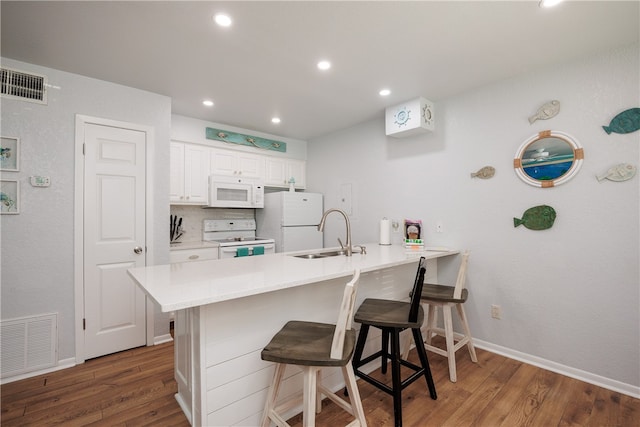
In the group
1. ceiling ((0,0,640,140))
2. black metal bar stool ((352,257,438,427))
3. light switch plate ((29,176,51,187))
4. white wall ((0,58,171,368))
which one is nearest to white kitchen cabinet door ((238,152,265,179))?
ceiling ((0,0,640,140))

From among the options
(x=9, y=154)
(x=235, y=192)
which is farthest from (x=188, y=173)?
(x=9, y=154)

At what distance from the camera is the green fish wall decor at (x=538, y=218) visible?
2338 millimetres

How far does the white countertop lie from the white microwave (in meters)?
1.83

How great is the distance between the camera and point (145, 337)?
278cm

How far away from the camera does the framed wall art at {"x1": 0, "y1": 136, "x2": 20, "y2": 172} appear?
2.18m

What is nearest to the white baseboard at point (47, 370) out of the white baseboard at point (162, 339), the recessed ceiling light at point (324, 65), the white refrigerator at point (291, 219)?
the white baseboard at point (162, 339)

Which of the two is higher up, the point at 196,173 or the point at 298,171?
the point at 298,171

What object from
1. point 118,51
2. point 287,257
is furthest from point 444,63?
point 118,51

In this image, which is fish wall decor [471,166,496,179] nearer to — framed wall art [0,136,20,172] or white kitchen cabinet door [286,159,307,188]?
white kitchen cabinet door [286,159,307,188]

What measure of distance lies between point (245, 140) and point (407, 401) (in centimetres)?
354

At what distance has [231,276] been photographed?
1.60 m

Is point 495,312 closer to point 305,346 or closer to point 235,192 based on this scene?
point 305,346

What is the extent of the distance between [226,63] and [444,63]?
1.74m

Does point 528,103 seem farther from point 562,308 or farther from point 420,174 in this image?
point 562,308
